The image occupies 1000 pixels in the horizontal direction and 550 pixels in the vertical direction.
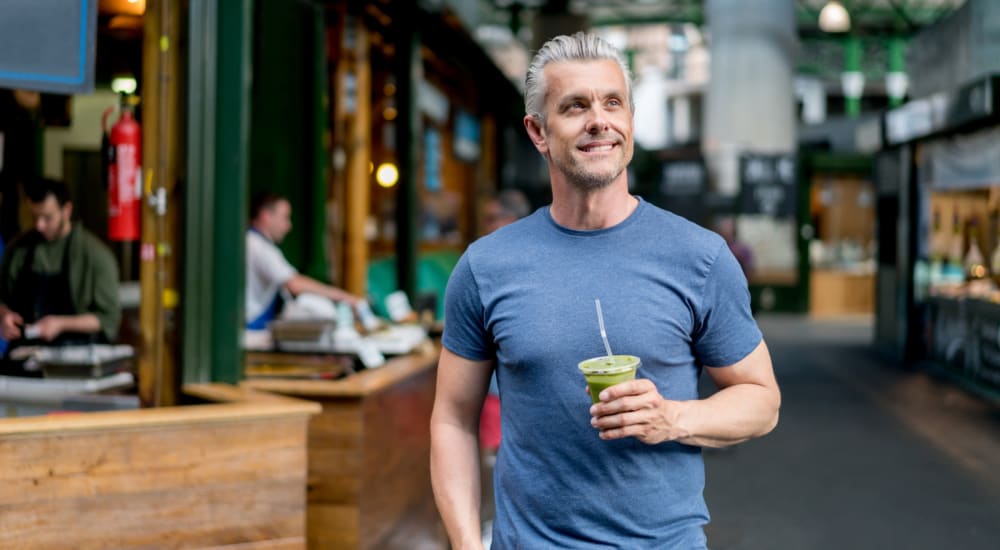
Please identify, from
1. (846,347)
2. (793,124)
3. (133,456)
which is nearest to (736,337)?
(133,456)

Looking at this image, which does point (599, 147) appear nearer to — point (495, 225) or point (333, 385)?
point (333, 385)

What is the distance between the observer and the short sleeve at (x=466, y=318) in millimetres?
2107

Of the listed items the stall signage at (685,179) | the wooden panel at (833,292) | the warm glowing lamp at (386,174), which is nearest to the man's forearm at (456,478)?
the warm glowing lamp at (386,174)

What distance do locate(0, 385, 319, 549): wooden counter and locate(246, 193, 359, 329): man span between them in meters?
2.51

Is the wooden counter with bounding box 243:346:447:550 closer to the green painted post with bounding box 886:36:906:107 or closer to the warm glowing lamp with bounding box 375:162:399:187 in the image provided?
the warm glowing lamp with bounding box 375:162:399:187

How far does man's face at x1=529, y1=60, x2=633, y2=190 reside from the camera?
198 cm

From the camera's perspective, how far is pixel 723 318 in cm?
200

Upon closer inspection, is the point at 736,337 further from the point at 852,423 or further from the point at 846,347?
the point at 846,347

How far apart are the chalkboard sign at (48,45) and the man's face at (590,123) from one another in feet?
7.98

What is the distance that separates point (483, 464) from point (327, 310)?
6.66ft

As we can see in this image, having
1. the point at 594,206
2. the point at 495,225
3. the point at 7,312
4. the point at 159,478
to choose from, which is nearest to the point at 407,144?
the point at 495,225

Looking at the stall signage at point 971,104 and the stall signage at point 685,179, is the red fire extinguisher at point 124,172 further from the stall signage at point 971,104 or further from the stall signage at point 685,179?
the stall signage at point 685,179

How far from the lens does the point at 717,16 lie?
23562 mm

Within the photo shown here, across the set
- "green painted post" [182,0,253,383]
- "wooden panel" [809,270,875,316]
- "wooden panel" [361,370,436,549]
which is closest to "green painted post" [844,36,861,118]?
"wooden panel" [809,270,875,316]
